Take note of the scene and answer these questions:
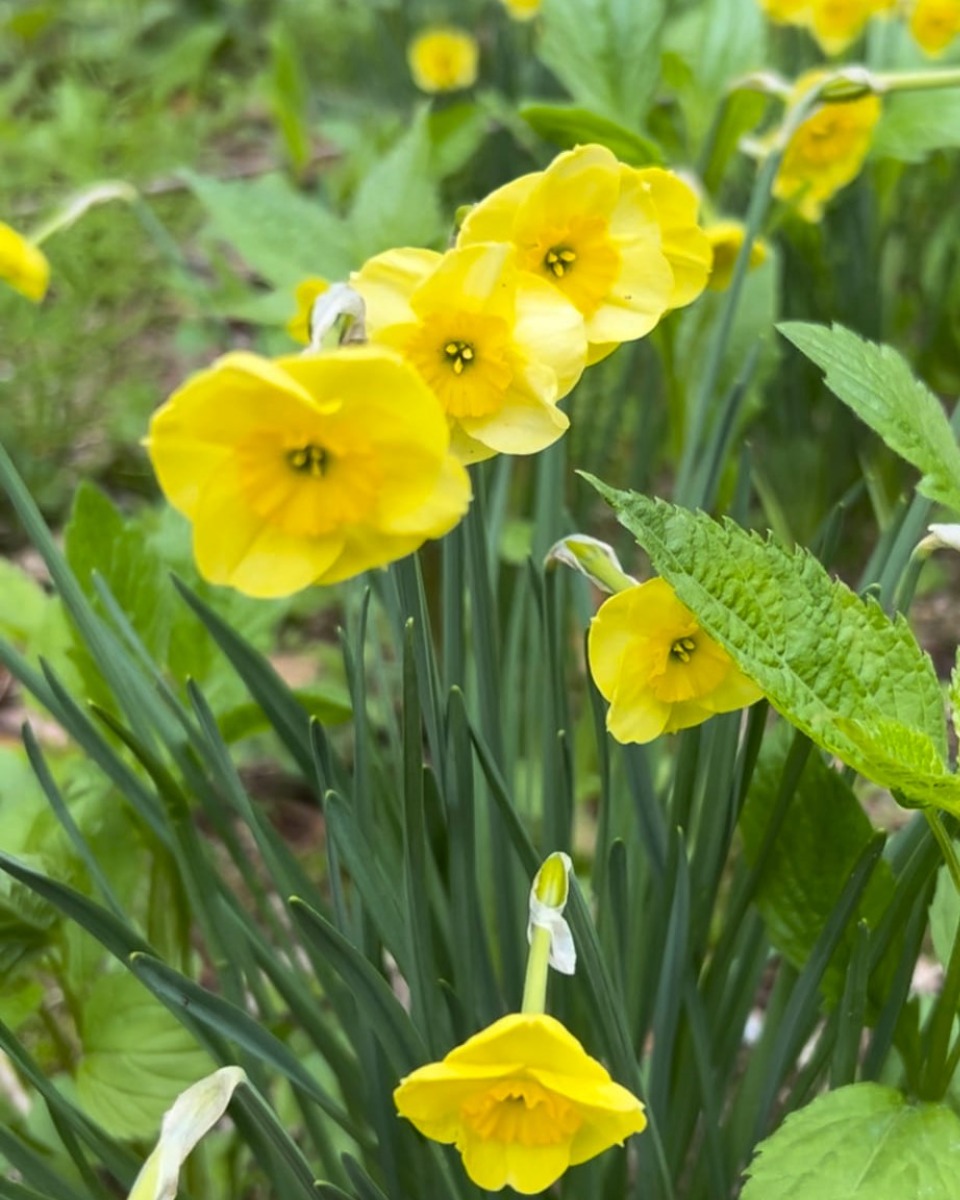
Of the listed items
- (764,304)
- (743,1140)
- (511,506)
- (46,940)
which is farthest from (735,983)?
(511,506)

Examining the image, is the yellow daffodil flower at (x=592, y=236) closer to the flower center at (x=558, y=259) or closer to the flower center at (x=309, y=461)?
the flower center at (x=558, y=259)

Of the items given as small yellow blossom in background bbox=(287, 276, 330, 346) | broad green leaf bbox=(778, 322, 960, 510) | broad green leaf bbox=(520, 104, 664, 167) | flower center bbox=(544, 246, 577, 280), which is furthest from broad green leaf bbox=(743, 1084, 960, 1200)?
broad green leaf bbox=(520, 104, 664, 167)

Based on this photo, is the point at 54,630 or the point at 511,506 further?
the point at 511,506

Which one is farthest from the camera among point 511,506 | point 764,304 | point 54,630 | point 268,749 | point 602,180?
point 511,506

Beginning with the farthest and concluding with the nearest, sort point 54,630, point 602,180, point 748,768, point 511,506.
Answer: point 511,506 → point 54,630 → point 748,768 → point 602,180

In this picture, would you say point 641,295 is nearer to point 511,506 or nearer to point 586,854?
point 586,854

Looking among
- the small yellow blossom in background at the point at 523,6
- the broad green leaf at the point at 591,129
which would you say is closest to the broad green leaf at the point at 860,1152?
the broad green leaf at the point at 591,129
